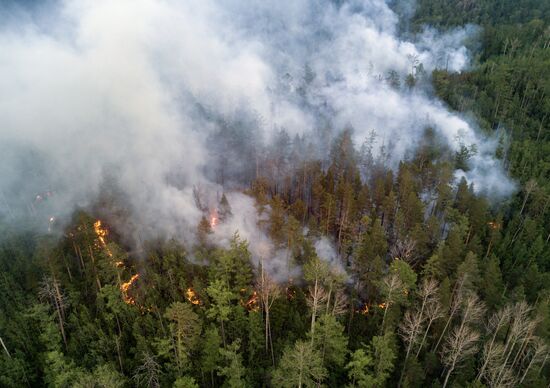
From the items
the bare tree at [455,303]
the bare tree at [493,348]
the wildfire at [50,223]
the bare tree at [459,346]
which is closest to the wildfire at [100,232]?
the wildfire at [50,223]

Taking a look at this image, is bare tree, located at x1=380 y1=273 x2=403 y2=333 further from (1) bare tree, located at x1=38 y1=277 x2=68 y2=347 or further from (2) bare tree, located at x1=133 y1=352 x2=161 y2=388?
(1) bare tree, located at x1=38 y1=277 x2=68 y2=347

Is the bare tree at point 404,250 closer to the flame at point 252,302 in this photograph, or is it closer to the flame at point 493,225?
the flame at point 493,225

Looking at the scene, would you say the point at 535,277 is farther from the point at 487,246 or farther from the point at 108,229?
the point at 108,229

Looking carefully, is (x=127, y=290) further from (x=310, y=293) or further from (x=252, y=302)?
(x=310, y=293)

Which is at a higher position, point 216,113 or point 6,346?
point 216,113

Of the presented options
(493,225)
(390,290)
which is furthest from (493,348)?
(493,225)

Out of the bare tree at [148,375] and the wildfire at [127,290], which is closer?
the bare tree at [148,375]

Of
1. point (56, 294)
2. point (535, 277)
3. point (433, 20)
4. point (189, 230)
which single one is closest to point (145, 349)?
point (56, 294)

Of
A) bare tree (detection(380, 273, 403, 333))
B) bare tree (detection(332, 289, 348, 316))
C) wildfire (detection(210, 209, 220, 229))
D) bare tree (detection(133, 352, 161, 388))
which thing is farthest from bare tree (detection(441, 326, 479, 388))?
wildfire (detection(210, 209, 220, 229))
